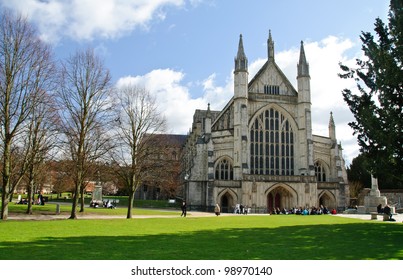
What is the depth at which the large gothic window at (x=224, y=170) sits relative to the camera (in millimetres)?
53812

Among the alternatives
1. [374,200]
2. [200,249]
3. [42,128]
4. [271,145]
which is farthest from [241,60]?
[200,249]

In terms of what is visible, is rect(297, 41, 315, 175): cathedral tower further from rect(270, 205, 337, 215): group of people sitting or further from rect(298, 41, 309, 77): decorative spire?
rect(270, 205, 337, 215): group of people sitting

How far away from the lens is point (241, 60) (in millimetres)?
54531

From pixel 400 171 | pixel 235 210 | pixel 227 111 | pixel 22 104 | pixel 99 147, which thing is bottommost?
pixel 235 210

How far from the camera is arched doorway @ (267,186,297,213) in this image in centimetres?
5138

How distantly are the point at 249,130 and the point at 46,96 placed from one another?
33.4m

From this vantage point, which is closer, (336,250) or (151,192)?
(336,250)

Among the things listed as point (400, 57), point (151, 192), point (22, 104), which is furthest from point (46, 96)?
point (151, 192)

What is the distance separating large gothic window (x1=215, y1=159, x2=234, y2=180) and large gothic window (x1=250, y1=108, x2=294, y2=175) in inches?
123

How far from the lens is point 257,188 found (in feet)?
165

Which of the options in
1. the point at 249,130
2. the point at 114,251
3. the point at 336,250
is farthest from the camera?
the point at 249,130

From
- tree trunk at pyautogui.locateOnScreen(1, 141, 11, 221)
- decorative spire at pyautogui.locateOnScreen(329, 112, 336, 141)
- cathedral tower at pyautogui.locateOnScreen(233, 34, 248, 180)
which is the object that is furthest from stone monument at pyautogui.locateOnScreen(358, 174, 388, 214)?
tree trunk at pyautogui.locateOnScreen(1, 141, 11, 221)

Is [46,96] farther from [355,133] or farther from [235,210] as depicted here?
[235,210]

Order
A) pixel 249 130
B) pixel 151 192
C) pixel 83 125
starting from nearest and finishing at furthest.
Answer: pixel 83 125
pixel 249 130
pixel 151 192
